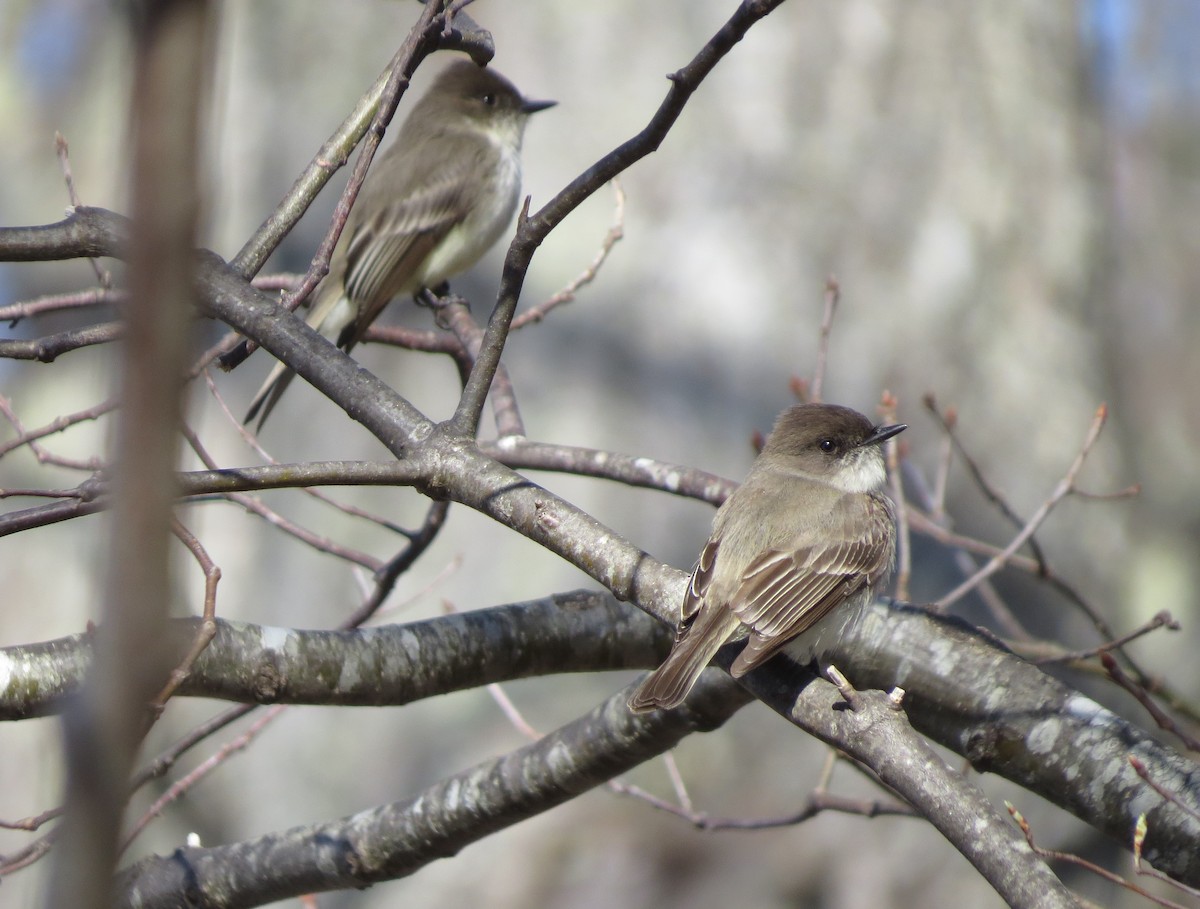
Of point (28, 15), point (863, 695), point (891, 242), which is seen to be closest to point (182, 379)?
point (863, 695)

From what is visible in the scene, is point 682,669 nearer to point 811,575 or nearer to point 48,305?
point 811,575

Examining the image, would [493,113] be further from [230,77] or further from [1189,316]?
[1189,316]

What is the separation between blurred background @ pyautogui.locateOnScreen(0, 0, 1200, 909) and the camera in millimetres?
6082

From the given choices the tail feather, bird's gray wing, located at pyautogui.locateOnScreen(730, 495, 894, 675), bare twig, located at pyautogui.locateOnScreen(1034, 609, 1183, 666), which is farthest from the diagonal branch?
bare twig, located at pyautogui.locateOnScreen(1034, 609, 1183, 666)

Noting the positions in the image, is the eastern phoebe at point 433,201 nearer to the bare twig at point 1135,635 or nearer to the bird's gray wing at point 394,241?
the bird's gray wing at point 394,241

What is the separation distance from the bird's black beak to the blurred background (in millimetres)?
2262

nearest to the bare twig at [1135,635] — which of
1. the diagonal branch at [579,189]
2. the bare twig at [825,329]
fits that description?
the bare twig at [825,329]

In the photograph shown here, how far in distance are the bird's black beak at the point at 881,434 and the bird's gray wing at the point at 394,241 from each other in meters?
2.39

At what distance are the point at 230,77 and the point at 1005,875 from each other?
23.3 ft

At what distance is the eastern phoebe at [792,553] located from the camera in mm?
2789

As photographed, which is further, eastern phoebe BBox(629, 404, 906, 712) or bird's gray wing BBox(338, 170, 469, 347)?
bird's gray wing BBox(338, 170, 469, 347)

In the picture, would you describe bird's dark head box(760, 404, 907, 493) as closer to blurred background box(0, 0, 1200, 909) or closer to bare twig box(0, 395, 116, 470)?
bare twig box(0, 395, 116, 470)

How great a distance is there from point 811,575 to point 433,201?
346cm

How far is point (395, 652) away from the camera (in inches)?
108
